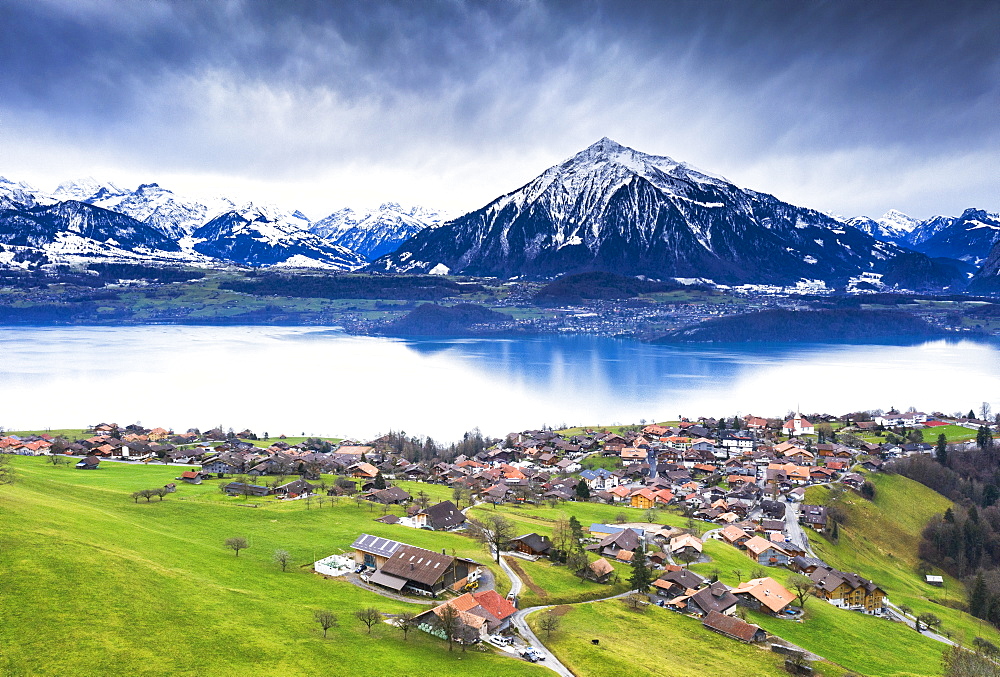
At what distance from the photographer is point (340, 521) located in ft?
118

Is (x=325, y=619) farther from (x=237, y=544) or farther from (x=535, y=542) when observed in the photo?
(x=535, y=542)

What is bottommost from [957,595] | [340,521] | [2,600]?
[957,595]

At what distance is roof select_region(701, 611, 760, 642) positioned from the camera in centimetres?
2667

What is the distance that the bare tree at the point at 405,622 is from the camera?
876 inches

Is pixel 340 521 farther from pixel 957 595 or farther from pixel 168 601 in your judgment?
pixel 957 595

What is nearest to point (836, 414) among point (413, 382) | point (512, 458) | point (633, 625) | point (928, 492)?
point (928, 492)

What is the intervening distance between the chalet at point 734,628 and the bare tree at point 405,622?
12408 mm

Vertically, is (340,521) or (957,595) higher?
(340,521)

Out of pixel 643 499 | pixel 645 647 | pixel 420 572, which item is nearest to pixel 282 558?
pixel 420 572

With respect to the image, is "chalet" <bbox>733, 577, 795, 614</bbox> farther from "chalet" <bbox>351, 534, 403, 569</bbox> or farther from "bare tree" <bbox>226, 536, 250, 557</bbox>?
"bare tree" <bbox>226, 536, 250, 557</bbox>

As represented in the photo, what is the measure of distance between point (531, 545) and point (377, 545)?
8654 mm

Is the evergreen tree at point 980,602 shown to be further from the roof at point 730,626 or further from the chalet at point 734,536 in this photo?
the roof at point 730,626

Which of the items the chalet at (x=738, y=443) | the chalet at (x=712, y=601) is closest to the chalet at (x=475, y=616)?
the chalet at (x=712, y=601)

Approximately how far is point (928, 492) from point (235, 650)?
193ft
